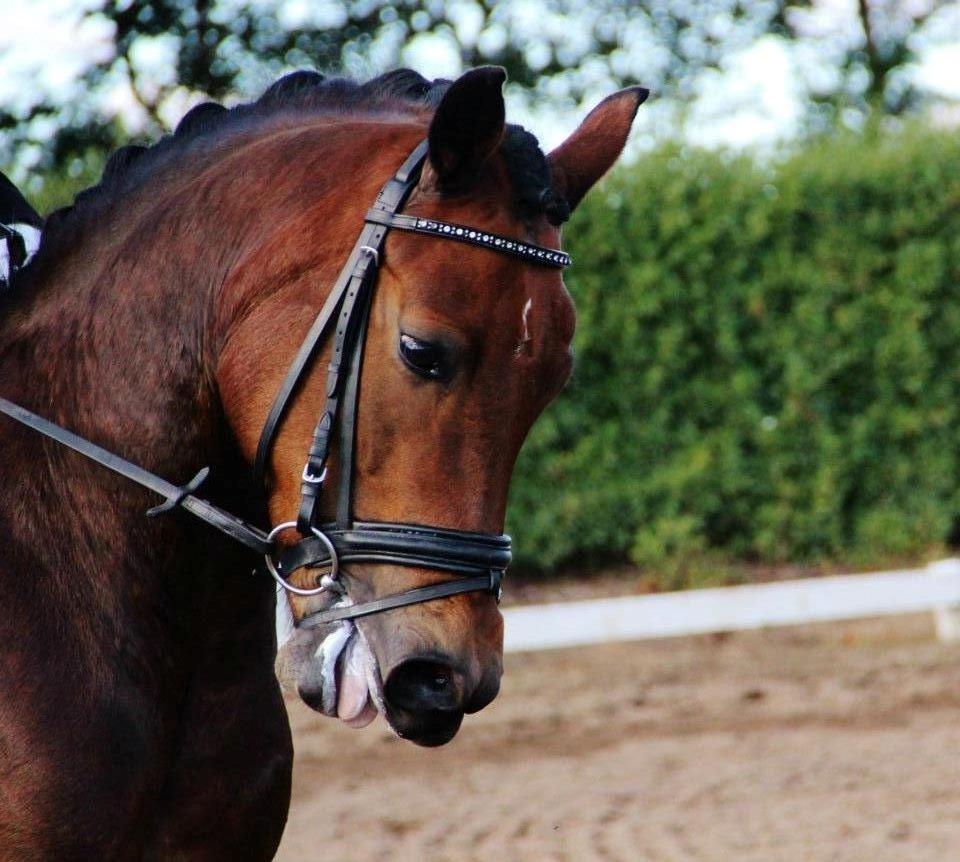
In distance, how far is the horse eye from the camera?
2.05m

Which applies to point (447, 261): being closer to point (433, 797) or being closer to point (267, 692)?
point (267, 692)

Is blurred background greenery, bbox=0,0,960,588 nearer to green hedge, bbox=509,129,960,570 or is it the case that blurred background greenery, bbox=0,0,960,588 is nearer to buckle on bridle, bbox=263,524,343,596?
green hedge, bbox=509,129,960,570

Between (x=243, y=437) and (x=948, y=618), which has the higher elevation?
(x=948, y=618)

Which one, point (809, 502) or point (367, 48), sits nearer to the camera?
point (809, 502)

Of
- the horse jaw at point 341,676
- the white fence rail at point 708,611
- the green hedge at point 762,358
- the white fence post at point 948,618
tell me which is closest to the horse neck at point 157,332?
the horse jaw at point 341,676

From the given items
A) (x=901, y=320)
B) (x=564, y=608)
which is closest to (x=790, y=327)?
(x=901, y=320)

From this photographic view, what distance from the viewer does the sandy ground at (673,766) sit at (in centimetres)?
450

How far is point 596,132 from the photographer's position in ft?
8.32

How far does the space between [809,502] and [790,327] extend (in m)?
1.28

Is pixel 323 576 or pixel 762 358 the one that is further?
pixel 762 358

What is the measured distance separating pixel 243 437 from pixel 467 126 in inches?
26.2

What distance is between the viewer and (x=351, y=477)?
2084mm

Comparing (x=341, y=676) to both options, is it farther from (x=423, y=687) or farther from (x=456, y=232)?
(x=456, y=232)

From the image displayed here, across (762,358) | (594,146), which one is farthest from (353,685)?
(762,358)
